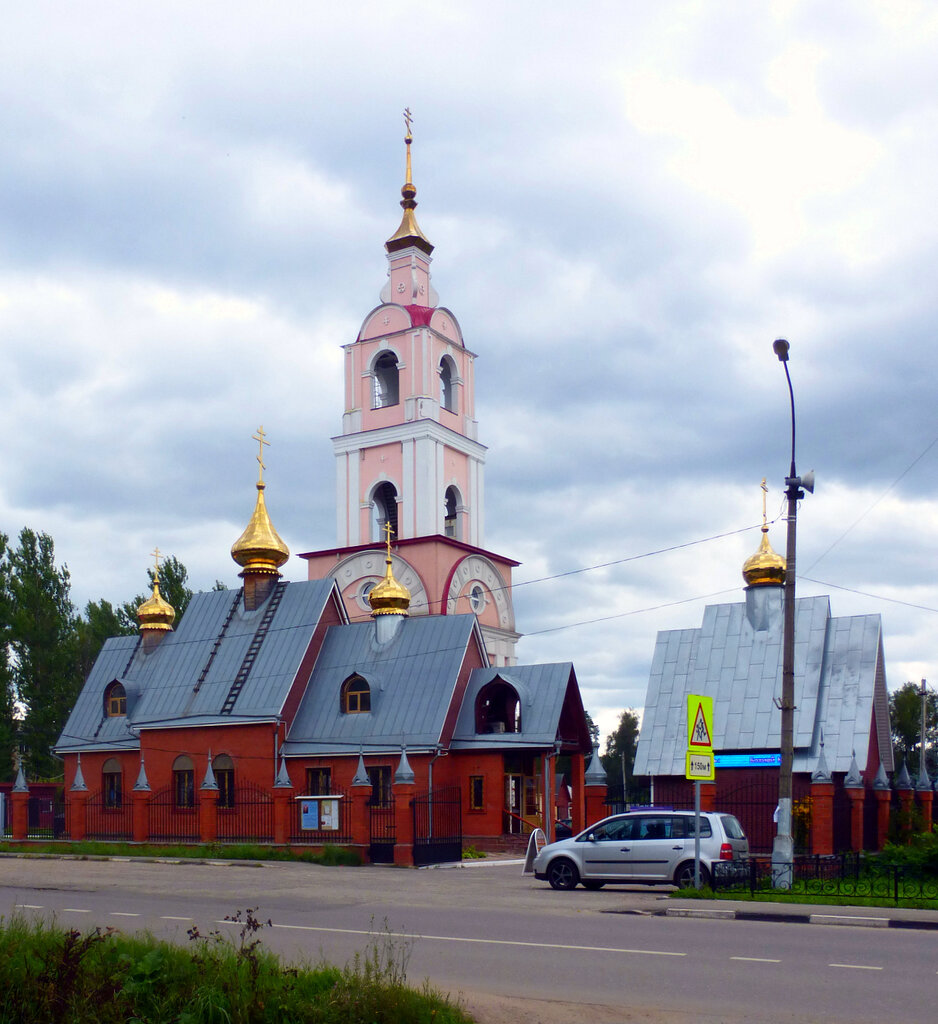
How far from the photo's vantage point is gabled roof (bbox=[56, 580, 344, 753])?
34125mm

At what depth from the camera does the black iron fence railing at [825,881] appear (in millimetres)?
17047

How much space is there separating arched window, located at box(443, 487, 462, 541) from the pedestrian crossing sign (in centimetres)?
3109

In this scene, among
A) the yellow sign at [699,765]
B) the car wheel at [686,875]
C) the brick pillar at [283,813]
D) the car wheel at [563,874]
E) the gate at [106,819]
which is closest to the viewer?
the yellow sign at [699,765]

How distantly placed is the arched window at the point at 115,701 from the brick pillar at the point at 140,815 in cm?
505

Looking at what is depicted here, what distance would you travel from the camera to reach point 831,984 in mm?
9641

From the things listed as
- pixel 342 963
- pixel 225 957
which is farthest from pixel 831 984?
pixel 225 957

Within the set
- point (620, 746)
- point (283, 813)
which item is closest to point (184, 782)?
point (283, 813)

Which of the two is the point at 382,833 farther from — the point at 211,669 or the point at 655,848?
the point at 655,848

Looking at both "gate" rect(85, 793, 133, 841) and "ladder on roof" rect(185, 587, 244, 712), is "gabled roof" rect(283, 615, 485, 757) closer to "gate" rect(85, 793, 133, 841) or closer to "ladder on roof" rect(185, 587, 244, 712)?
"ladder on roof" rect(185, 587, 244, 712)

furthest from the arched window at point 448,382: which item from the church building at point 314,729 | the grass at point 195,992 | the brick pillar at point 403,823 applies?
the grass at point 195,992

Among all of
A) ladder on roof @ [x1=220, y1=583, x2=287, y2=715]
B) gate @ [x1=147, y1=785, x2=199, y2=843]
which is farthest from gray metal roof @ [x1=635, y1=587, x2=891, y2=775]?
gate @ [x1=147, y1=785, x2=199, y2=843]

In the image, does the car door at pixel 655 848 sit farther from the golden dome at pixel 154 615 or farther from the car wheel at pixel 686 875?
the golden dome at pixel 154 615

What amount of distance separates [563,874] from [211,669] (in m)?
18.6

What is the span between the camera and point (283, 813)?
3062 centimetres
